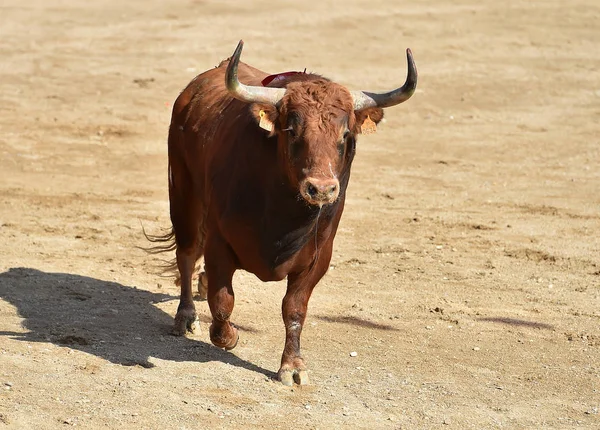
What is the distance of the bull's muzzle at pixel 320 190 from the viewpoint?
22.5 feet

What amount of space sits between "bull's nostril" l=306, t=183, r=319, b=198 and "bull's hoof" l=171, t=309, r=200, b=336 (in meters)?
2.19

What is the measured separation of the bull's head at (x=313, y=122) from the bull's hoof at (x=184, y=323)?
1878 mm

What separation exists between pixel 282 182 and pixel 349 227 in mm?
4761

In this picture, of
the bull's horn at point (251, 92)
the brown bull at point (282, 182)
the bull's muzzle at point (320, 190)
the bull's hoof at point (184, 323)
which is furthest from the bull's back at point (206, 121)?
the bull's muzzle at point (320, 190)

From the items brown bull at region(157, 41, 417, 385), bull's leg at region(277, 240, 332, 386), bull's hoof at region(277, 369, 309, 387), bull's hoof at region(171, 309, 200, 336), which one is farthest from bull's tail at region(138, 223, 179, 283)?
bull's hoof at region(277, 369, 309, 387)

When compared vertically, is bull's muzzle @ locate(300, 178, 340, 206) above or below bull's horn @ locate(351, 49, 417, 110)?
below

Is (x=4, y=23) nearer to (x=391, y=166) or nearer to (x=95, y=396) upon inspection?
(x=391, y=166)

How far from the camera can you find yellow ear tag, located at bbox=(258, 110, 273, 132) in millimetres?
7309

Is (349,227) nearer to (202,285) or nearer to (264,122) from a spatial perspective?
(202,285)

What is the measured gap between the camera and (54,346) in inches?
311

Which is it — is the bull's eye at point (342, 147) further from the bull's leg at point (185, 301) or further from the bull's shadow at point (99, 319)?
the bull's leg at point (185, 301)

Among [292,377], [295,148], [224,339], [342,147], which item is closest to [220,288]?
Answer: [224,339]

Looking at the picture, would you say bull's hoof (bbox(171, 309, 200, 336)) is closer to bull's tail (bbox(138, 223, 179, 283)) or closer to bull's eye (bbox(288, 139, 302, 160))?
bull's tail (bbox(138, 223, 179, 283))

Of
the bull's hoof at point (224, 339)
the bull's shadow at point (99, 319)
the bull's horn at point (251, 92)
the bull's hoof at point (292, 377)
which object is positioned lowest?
the bull's shadow at point (99, 319)
